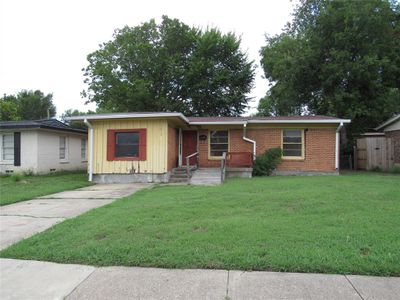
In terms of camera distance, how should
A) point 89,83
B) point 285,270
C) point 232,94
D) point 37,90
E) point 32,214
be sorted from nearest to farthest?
point 285,270
point 32,214
point 232,94
point 89,83
point 37,90

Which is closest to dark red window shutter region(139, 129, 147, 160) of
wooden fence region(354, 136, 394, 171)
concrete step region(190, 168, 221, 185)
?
concrete step region(190, 168, 221, 185)

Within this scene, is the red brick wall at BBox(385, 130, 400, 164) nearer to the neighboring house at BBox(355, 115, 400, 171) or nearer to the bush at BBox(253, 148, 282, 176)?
the neighboring house at BBox(355, 115, 400, 171)

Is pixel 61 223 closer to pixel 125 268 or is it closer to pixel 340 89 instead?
pixel 125 268

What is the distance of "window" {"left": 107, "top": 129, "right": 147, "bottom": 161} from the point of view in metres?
14.1

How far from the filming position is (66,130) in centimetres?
1889

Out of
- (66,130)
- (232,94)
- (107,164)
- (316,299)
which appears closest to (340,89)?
(232,94)

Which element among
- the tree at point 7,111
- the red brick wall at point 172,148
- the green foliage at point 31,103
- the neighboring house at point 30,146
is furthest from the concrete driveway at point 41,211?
the green foliage at point 31,103

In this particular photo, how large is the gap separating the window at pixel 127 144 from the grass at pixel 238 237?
22.6 feet

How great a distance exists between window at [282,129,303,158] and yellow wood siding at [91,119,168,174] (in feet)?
19.9

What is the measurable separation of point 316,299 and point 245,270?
89 cm

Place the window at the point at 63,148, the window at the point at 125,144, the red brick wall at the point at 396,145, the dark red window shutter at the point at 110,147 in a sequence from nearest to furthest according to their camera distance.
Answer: the window at the point at 125,144 < the dark red window shutter at the point at 110,147 < the red brick wall at the point at 396,145 < the window at the point at 63,148

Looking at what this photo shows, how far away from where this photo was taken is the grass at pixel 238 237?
398 cm

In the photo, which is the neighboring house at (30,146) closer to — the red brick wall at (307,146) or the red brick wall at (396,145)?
the red brick wall at (307,146)

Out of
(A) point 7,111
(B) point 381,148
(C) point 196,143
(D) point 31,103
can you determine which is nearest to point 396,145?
(B) point 381,148
